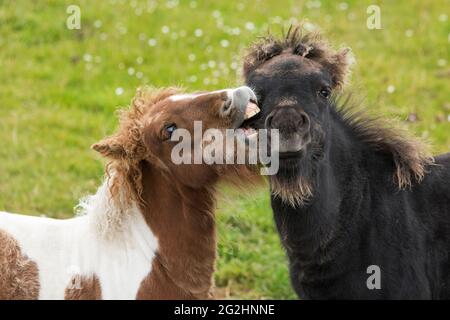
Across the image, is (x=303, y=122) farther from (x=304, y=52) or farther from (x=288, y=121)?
(x=304, y=52)

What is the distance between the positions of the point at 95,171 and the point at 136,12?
3737 millimetres

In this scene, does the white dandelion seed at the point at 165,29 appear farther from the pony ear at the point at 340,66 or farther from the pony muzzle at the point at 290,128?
the pony muzzle at the point at 290,128

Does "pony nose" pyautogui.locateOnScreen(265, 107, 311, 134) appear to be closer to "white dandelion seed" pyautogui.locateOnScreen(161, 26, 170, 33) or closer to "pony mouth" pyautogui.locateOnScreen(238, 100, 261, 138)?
"pony mouth" pyautogui.locateOnScreen(238, 100, 261, 138)

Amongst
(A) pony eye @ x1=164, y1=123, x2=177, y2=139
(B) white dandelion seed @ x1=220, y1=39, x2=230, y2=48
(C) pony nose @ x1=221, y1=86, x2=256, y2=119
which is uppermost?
(B) white dandelion seed @ x1=220, y1=39, x2=230, y2=48

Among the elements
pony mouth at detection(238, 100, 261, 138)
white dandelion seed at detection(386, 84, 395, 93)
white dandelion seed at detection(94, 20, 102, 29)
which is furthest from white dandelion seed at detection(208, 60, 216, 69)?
pony mouth at detection(238, 100, 261, 138)

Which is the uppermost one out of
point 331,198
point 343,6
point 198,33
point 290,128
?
point 343,6

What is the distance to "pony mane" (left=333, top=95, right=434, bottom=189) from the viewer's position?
5.10 metres

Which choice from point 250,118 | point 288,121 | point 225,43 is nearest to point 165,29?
point 225,43

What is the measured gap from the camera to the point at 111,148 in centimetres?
443

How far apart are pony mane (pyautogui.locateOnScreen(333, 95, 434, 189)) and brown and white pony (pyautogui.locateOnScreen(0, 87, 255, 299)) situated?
105 cm

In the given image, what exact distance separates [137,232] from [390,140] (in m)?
1.78

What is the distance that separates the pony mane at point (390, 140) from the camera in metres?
5.10

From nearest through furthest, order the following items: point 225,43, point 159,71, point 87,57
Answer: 1. point 159,71
2. point 87,57
3. point 225,43
